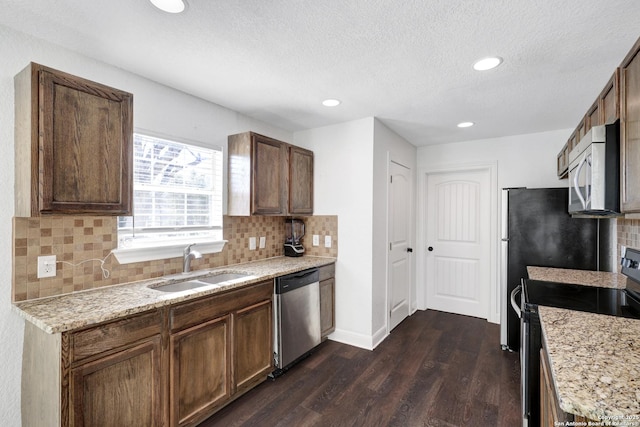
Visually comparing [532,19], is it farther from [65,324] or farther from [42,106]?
[65,324]

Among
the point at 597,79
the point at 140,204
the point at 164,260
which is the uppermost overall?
the point at 597,79

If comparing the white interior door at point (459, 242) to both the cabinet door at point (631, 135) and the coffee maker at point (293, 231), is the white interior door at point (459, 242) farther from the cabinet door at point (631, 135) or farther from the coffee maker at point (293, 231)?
the cabinet door at point (631, 135)

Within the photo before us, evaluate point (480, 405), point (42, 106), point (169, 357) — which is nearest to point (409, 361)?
point (480, 405)

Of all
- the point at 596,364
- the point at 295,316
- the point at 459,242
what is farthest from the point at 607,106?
the point at 459,242

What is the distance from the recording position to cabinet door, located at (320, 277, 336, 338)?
3160 mm

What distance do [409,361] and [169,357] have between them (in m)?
2.10

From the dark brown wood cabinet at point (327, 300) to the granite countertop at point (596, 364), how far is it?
6.55ft

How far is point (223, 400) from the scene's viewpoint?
2.09m

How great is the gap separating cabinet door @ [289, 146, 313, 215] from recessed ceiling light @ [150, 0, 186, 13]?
1807mm

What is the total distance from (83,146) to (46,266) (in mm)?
740

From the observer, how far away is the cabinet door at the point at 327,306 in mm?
3160

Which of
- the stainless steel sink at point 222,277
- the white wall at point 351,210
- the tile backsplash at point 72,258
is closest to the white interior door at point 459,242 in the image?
the white wall at point 351,210

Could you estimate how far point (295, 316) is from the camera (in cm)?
270

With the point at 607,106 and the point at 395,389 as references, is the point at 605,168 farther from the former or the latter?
the point at 395,389
